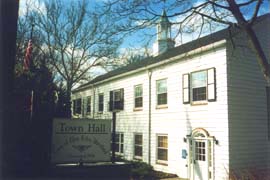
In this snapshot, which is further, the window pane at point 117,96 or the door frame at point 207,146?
the window pane at point 117,96

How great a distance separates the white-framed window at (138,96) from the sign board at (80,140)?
413cm

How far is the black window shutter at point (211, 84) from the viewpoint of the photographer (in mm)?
14336

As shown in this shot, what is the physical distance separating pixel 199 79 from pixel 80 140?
6.72 metres

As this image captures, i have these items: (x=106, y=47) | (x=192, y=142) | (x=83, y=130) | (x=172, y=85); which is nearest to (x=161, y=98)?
(x=172, y=85)

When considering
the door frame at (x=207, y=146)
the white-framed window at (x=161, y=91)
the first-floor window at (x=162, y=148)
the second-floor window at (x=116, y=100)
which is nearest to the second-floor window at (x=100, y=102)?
the second-floor window at (x=116, y=100)

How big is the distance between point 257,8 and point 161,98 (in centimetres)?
905

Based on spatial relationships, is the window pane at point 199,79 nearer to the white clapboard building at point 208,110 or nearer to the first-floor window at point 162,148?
the white clapboard building at point 208,110

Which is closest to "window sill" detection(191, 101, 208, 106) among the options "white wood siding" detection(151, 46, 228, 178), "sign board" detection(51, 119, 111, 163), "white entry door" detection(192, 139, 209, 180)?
"white wood siding" detection(151, 46, 228, 178)

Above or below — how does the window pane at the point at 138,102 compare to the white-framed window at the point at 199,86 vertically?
below

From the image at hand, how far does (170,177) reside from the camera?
52.4ft

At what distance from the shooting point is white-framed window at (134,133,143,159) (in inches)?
783

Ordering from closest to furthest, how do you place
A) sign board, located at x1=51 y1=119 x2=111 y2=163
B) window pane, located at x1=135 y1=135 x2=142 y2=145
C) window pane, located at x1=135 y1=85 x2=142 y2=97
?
sign board, located at x1=51 y1=119 x2=111 y2=163 < window pane, located at x1=135 y1=135 x2=142 y2=145 < window pane, located at x1=135 y1=85 x2=142 y2=97

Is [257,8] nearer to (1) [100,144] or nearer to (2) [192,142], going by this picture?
(2) [192,142]

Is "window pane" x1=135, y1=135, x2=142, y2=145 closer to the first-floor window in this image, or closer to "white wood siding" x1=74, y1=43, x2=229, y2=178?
"white wood siding" x1=74, y1=43, x2=229, y2=178
